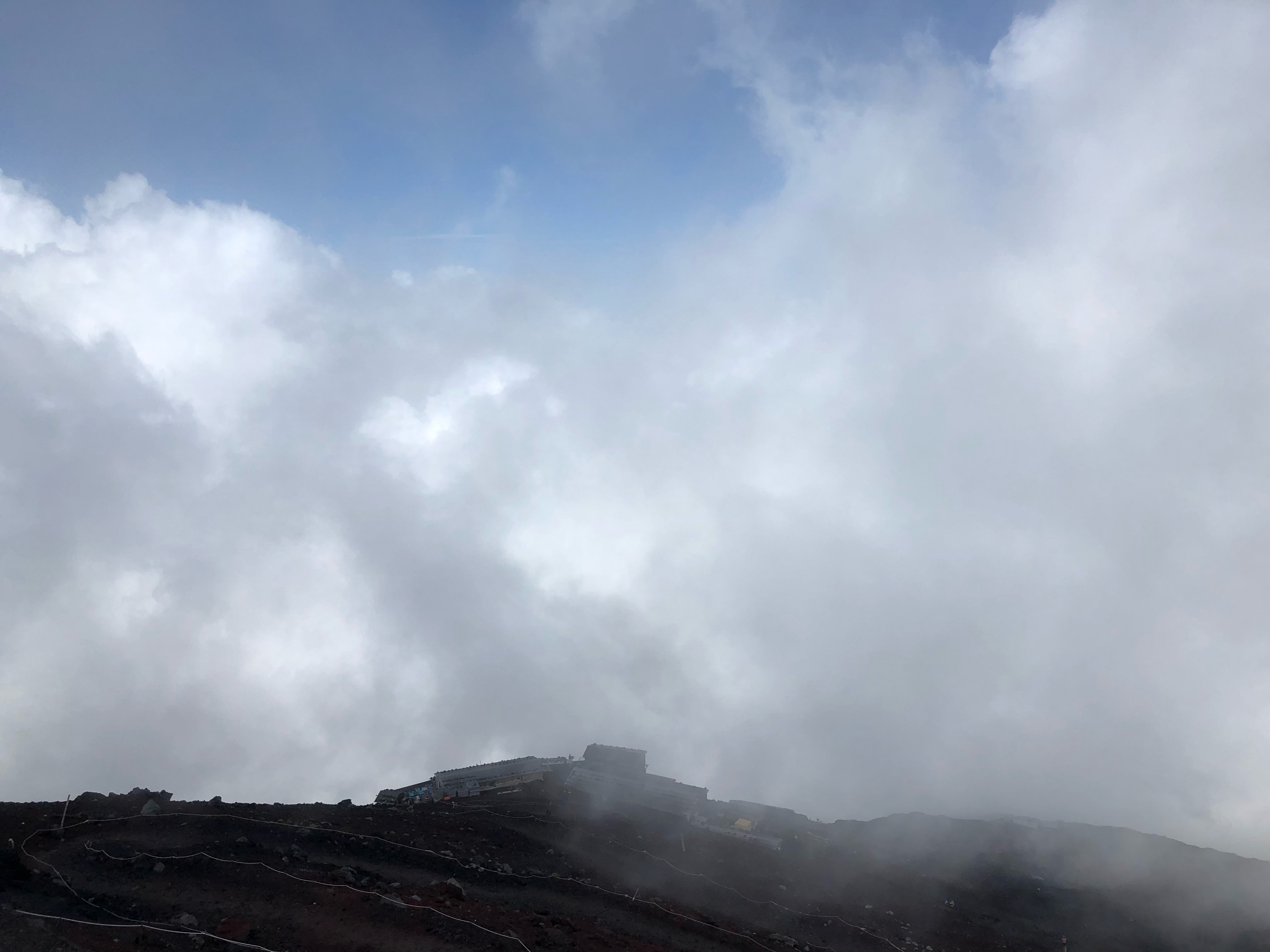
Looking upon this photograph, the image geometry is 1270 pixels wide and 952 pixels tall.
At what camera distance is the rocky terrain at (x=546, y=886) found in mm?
33781

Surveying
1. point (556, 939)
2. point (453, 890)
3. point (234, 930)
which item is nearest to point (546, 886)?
point (453, 890)

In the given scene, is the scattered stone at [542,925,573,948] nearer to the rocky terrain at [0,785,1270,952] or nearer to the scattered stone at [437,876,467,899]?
the rocky terrain at [0,785,1270,952]

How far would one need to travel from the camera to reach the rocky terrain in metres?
33.8

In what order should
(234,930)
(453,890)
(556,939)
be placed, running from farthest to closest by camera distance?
(453,890) → (556,939) → (234,930)

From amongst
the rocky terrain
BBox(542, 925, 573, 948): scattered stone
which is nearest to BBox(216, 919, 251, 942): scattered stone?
the rocky terrain

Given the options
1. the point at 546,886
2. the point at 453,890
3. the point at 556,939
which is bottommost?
the point at 556,939

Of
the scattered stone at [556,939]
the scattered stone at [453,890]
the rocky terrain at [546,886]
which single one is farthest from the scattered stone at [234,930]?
the scattered stone at [556,939]

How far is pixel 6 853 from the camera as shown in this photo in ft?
116

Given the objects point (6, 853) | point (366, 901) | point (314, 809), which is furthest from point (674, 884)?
point (6, 853)

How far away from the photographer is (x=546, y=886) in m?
42.8

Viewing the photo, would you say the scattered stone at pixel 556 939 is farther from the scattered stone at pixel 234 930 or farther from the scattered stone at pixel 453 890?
the scattered stone at pixel 234 930

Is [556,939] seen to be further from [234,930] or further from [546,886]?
[234,930]

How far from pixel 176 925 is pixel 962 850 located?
60920 millimetres

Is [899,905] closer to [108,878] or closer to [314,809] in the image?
[314,809]
